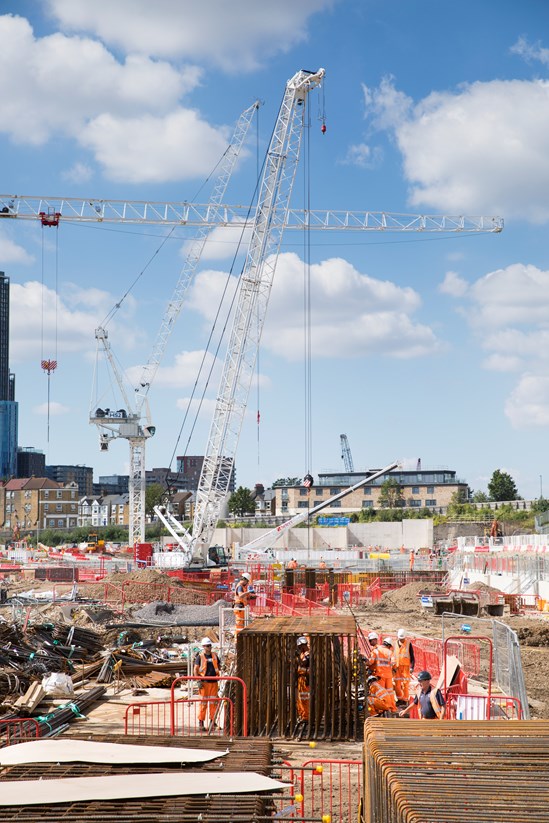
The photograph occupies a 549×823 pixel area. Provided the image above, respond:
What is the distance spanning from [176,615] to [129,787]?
79.6ft

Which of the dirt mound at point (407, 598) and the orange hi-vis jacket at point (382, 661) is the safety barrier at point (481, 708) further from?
the dirt mound at point (407, 598)

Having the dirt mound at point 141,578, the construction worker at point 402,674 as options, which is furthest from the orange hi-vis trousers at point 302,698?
the dirt mound at point 141,578

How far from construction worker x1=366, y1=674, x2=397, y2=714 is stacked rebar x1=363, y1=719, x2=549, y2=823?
23.2ft

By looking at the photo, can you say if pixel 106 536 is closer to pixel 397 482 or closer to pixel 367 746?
pixel 397 482

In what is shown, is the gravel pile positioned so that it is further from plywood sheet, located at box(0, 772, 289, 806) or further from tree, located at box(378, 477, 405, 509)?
tree, located at box(378, 477, 405, 509)

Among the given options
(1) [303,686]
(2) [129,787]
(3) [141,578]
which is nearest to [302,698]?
(1) [303,686]

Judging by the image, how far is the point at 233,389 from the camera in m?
53.8

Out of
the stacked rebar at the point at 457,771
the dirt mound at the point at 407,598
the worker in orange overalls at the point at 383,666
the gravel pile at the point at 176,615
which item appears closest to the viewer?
the stacked rebar at the point at 457,771

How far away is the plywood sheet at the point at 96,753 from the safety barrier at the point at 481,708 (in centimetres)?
623

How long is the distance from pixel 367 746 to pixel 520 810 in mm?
1902

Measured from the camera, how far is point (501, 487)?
128 m

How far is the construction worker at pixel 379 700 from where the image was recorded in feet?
45.8

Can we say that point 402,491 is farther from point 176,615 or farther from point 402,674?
point 402,674

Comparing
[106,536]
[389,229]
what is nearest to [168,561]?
[389,229]
